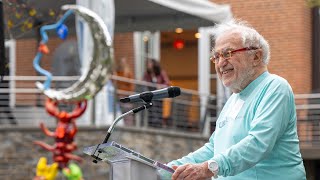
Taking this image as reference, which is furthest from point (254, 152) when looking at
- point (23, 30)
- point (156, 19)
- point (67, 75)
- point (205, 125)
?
point (205, 125)

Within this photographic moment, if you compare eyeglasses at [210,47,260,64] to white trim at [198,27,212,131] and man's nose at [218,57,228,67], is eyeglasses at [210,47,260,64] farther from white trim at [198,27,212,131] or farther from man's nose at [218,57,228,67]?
white trim at [198,27,212,131]

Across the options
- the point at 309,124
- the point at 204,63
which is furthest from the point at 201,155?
the point at 204,63

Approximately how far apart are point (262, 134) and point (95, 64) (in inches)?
379

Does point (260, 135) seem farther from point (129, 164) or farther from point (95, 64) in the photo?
point (95, 64)

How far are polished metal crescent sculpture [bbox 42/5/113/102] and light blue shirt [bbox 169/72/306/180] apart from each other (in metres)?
7.92

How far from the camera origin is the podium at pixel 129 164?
16.6 feet

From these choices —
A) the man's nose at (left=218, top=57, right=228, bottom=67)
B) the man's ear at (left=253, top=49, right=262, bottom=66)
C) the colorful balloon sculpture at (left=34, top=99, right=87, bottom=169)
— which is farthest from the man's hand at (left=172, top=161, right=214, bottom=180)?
the colorful balloon sculpture at (left=34, top=99, right=87, bottom=169)

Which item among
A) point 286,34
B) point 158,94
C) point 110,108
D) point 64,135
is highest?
point 286,34

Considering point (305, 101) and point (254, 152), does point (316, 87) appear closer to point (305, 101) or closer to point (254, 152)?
point (305, 101)

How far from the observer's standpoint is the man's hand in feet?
16.9

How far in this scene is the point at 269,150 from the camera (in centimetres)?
534

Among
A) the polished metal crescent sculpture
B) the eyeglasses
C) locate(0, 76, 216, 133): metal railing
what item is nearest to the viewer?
the eyeglasses

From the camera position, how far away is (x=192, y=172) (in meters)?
5.18

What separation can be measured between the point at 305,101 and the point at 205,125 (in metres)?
2.24
